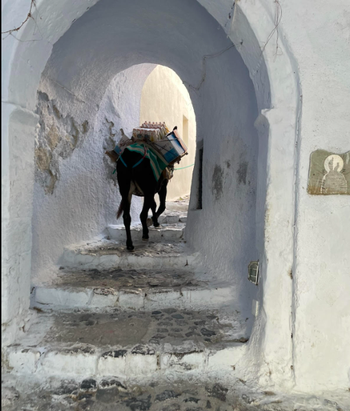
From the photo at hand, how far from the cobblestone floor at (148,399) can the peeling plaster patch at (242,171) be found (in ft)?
5.11

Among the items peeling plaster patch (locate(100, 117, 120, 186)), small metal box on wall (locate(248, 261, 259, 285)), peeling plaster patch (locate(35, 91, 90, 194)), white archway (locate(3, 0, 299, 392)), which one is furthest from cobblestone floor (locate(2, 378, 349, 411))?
peeling plaster patch (locate(100, 117, 120, 186))

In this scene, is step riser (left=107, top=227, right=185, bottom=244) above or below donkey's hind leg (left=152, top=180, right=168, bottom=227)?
below

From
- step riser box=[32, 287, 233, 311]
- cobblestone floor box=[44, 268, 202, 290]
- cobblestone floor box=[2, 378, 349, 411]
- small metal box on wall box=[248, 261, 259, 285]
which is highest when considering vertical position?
small metal box on wall box=[248, 261, 259, 285]

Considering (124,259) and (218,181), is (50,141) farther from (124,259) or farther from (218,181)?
(218,181)

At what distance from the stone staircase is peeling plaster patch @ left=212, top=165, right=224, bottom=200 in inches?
28.5

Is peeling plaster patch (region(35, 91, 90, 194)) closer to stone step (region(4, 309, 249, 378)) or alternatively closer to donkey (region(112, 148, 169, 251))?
donkey (region(112, 148, 169, 251))

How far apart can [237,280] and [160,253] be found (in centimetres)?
112

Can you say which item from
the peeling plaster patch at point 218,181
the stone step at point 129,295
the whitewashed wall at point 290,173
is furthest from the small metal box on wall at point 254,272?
the peeling plaster patch at point 218,181

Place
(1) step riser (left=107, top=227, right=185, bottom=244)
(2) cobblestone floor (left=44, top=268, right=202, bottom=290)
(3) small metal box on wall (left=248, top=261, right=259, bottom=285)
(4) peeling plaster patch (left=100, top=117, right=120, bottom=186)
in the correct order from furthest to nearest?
1. (4) peeling plaster patch (left=100, top=117, right=120, bottom=186)
2. (1) step riser (left=107, top=227, right=185, bottom=244)
3. (2) cobblestone floor (left=44, top=268, right=202, bottom=290)
4. (3) small metal box on wall (left=248, top=261, right=259, bottom=285)

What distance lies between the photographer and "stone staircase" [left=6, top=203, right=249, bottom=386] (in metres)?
2.00

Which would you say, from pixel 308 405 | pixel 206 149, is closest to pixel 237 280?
pixel 308 405

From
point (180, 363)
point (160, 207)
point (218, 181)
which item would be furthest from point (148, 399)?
point (160, 207)

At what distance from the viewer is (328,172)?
189 cm

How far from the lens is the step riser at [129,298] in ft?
8.87
